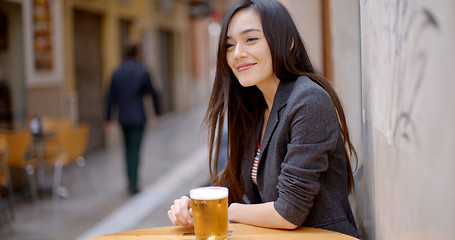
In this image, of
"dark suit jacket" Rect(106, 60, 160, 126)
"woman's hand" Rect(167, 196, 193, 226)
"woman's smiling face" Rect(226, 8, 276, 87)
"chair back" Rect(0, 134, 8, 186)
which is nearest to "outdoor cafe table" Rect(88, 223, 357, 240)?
"woman's hand" Rect(167, 196, 193, 226)

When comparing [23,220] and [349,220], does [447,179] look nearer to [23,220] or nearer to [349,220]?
[349,220]

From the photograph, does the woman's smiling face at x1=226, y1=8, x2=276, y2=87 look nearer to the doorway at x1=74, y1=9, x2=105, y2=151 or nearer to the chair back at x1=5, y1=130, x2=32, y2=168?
the chair back at x1=5, y1=130, x2=32, y2=168

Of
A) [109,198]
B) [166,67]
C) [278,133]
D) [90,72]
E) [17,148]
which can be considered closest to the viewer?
[278,133]

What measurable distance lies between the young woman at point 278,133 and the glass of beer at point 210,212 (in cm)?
21

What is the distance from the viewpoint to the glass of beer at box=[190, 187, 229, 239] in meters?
1.34

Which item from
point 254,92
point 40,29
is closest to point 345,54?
point 254,92

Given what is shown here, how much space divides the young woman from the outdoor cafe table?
0.03 metres

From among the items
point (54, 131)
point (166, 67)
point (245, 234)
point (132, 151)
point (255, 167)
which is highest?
point (166, 67)

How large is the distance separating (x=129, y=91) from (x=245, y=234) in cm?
482

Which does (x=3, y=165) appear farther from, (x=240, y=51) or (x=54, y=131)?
(x=240, y=51)

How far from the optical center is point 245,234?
1.47 meters

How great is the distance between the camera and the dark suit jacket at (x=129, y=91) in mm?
5992

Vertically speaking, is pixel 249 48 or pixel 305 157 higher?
pixel 249 48

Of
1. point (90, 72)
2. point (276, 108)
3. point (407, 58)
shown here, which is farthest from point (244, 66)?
point (90, 72)
